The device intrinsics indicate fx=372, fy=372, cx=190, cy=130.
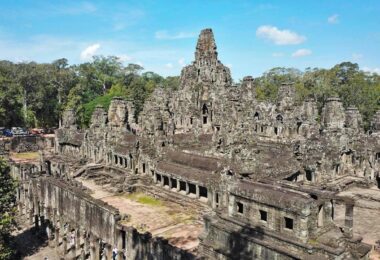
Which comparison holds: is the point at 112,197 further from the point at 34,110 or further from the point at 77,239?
the point at 34,110

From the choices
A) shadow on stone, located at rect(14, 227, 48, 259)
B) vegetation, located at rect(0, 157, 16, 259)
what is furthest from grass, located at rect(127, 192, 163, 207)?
vegetation, located at rect(0, 157, 16, 259)

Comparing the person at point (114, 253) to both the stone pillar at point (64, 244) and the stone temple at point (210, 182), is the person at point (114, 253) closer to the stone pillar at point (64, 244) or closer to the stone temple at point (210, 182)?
the stone temple at point (210, 182)

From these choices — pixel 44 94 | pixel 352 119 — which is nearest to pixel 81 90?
pixel 44 94

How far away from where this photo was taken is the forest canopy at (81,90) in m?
66.3

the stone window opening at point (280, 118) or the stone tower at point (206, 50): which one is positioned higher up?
the stone tower at point (206, 50)

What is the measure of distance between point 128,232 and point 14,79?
6180 centimetres

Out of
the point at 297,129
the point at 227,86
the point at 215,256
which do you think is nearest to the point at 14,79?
the point at 227,86

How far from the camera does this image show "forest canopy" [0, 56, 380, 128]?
6631 centimetres

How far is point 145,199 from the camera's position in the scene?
33.7m

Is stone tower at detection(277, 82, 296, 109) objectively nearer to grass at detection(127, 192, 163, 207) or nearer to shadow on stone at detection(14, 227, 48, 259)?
grass at detection(127, 192, 163, 207)

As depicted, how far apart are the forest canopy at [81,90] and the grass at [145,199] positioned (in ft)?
116

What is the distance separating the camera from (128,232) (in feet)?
64.2

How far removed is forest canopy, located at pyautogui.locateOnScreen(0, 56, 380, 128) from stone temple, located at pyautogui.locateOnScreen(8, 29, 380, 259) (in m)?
16.6

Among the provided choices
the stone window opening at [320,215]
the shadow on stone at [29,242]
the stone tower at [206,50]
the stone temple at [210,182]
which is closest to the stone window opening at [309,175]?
the stone temple at [210,182]
